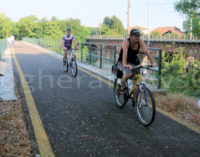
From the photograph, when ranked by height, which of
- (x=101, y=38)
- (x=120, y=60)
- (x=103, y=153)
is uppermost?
(x=101, y=38)

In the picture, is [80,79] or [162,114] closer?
[162,114]

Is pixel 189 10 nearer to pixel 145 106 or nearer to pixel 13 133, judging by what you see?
pixel 145 106

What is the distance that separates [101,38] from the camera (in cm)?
7288

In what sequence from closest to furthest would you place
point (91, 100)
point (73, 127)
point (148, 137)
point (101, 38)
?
point (148, 137), point (73, 127), point (91, 100), point (101, 38)

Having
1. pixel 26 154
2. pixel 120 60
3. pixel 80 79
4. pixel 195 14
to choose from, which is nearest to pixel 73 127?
pixel 26 154

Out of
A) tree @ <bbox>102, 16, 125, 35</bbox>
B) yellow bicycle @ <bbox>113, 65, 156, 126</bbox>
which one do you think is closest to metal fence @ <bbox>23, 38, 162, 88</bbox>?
yellow bicycle @ <bbox>113, 65, 156, 126</bbox>

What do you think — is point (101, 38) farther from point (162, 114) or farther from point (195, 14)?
point (162, 114)

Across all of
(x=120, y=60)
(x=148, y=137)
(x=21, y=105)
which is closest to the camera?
(x=148, y=137)

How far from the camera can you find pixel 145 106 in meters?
4.26

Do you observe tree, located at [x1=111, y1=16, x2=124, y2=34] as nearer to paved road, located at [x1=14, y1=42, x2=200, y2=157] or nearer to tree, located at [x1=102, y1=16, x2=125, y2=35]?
tree, located at [x1=102, y1=16, x2=125, y2=35]

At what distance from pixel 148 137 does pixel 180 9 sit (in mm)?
44640

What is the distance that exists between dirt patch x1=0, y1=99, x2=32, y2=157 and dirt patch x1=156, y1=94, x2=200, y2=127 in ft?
9.96

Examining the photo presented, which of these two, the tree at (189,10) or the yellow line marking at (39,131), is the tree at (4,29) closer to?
the tree at (189,10)

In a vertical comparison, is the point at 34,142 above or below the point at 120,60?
below
